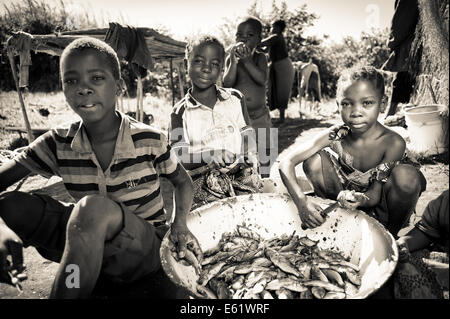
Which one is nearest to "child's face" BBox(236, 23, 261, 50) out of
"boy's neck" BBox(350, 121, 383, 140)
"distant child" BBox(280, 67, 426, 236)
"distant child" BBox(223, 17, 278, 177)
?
"distant child" BBox(223, 17, 278, 177)

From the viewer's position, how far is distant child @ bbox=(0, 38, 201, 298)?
1.49 meters

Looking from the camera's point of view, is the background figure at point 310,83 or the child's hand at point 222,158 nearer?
the child's hand at point 222,158

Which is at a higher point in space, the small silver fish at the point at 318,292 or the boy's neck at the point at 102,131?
the boy's neck at the point at 102,131

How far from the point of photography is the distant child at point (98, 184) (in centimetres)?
149

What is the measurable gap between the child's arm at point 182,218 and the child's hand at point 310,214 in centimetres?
61

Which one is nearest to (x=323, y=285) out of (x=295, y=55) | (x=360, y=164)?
(x=360, y=164)

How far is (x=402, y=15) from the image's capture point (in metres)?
4.92

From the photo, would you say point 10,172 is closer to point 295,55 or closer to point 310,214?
point 310,214

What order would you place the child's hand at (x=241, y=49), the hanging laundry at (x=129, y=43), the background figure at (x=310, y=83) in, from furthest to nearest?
1. the background figure at (x=310, y=83)
2. the hanging laundry at (x=129, y=43)
3. the child's hand at (x=241, y=49)

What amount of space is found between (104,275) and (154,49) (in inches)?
258

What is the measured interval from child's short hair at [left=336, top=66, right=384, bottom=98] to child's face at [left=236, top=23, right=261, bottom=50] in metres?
1.90

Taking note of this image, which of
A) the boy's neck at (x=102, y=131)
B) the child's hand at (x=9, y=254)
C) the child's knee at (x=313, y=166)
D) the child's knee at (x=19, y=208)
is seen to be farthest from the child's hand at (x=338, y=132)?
the child's hand at (x=9, y=254)

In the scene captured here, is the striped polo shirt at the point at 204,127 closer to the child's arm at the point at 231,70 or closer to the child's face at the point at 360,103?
the child's face at the point at 360,103
